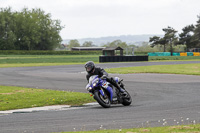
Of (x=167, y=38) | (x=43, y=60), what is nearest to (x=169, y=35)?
(x=167, y=38)

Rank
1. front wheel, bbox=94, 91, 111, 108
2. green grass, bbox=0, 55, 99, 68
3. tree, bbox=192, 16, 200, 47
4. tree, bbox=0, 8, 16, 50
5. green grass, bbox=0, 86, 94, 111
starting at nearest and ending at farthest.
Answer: front wheel, bbox=94, 91, 111, 108, green grass, bbox=0, 86, 94, 111, green grass, bbox=0, 55, 99, 68, tree, bbox=0, 8, 16, 50, tree, bbox=192, 16, 200, 47

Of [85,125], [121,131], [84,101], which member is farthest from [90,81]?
[121,131]

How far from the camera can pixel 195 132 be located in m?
7.34

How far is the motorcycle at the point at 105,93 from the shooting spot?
40.8ft

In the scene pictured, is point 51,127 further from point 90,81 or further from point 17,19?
point 17,19

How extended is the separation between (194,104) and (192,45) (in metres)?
119

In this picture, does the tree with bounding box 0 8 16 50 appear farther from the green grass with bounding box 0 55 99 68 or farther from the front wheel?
the front wheel

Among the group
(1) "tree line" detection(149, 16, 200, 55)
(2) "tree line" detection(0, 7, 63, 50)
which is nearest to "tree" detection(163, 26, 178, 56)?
(1) "tree line" detection(149, 16, 200, 55)

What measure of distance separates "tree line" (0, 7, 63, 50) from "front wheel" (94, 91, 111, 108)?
353 feet

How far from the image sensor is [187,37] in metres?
130

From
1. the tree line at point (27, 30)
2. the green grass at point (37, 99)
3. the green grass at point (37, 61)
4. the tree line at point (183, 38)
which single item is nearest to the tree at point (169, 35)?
the tree line at point (183, 38)

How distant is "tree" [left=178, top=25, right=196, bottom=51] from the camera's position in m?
128

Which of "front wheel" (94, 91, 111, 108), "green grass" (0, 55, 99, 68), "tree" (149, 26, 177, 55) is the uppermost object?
"tree" (149, 26, 177, 55)

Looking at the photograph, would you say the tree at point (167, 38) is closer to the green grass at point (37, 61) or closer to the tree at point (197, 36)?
the tree at point (197, 36)
